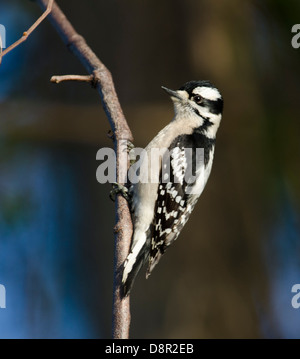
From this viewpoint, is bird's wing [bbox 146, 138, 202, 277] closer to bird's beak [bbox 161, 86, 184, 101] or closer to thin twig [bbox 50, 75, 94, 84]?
bird's beak [bbox 161, 86, 184, 101]

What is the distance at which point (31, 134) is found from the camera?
6840 mm

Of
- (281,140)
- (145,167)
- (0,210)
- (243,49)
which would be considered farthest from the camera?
(243,49)

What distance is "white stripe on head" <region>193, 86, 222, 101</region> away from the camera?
4.48m

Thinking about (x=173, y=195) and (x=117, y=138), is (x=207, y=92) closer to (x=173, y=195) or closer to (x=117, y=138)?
(x=173, y=195)

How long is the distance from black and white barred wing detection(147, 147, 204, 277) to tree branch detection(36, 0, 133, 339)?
2.31ft

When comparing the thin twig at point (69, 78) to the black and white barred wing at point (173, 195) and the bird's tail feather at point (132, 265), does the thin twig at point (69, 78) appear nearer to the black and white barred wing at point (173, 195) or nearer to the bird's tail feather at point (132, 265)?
the black and white barred wing at point (173, 195)

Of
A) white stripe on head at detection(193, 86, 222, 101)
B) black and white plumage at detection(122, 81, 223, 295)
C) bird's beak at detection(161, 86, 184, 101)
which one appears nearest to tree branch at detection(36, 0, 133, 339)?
black and white plumage at detection(122, 81, 223, 295)

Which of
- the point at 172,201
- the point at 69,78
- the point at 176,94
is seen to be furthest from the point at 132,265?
the point at 176,94

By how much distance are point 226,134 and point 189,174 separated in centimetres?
257

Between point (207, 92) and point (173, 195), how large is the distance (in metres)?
0.83

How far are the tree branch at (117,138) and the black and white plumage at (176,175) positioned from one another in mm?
470

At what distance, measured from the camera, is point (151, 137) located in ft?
20.9
